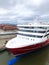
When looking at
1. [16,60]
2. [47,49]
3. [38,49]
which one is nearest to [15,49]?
[16,60]

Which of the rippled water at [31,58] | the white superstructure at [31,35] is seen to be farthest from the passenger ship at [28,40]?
the rippled water at [31,58]

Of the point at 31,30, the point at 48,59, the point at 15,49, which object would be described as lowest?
the point at 48,59

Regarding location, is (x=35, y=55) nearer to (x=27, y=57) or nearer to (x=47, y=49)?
(x=27, y=57)

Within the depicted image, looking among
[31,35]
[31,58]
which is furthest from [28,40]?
[31,58]

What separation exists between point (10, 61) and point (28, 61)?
2364mm

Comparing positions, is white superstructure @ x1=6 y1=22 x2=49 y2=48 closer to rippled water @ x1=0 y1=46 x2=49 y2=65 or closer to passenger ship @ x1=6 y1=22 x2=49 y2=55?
passenger ship @ x1=6 y1=22 x2=49 y2=55

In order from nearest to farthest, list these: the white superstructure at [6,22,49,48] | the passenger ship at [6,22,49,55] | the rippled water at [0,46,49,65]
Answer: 1. the rippled water at [0,46,49,65]
2. the passenger ship at [6,22,49,55]
3. the white superstructure at [6,22,49,48]

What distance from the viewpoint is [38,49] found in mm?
18391

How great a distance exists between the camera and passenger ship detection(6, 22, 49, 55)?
15852mm

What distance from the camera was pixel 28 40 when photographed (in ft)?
58.1

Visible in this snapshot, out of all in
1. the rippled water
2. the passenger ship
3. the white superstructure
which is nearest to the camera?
the rippled water

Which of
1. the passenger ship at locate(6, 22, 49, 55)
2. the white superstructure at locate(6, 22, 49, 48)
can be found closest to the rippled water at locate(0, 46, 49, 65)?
the passenger ship at locate(6, 22, 49, 55)

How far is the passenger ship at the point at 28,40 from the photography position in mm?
15852

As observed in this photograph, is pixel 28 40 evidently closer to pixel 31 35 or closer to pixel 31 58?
pixel 31 35
